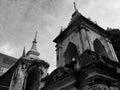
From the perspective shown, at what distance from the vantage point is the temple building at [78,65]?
27.4 feet

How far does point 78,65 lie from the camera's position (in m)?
9.74

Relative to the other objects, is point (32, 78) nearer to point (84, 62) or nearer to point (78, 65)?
point (78, 65)

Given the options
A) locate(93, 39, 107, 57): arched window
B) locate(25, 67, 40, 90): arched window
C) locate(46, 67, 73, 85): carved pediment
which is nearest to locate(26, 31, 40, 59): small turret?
locate(25, 67, 40, 90): arched window

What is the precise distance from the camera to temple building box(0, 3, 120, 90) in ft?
27.4

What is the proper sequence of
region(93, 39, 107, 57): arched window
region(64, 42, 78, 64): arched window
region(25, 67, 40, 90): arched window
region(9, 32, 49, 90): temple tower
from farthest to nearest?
region(25, 67, 40, 90): arched window
region(9, 32, 49, 90): temple tower
region(64, 42, 78, 64): arched window
region(93, 39, 107, 57): arched window

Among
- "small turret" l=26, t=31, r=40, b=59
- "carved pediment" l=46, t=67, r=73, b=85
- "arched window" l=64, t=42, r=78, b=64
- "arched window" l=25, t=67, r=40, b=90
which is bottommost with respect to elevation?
"carved pediment" l=46, t=67, r=73, b=85

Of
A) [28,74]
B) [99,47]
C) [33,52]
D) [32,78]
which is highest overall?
[33,52]

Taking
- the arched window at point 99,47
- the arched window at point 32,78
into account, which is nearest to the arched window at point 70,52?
the arched window at point 99,47

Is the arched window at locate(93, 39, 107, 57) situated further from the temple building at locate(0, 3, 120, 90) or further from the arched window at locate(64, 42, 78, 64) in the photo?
the arched window at locate(64, 42, 78, 64)

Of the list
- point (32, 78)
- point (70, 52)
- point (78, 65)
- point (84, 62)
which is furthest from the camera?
point (32, 78)

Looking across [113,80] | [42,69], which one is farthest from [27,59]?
[113,80]

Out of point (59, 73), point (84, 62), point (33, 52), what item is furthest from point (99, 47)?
point (33, 52)

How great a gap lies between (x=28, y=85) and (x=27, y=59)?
12.9ft

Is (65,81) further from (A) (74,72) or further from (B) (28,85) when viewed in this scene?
(B) (28,85)
